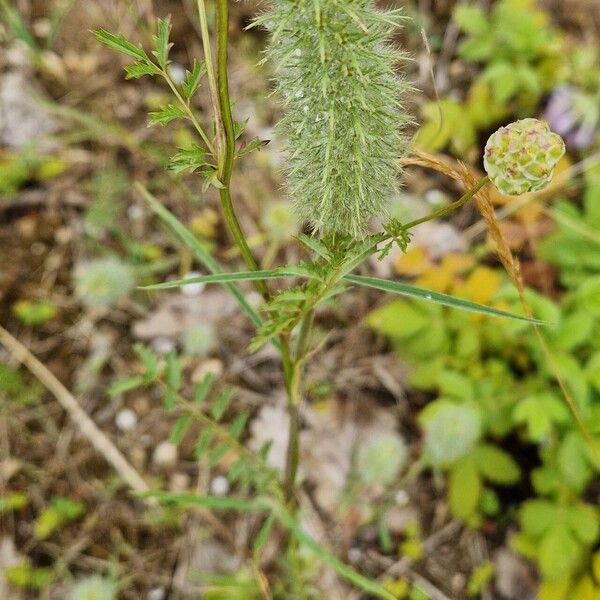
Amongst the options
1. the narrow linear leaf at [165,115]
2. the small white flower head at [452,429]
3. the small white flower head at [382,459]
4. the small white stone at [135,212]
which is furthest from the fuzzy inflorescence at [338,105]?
the small white stone at [135,212]

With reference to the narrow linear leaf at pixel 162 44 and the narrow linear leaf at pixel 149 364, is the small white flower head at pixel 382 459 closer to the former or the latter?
the narrow linear leaf at pixel 149 364

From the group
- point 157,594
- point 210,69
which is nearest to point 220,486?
point 157,594

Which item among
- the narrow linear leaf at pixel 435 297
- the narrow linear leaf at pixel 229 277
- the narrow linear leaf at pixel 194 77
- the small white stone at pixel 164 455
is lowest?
the small white stone at pixel 164 455

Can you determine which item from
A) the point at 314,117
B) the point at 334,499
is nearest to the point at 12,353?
the point at 334,499

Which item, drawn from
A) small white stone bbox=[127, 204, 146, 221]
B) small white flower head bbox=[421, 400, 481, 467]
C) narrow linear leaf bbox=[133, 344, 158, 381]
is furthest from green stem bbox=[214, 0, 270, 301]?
small white stone bbox=[127, 204, 146, 221]

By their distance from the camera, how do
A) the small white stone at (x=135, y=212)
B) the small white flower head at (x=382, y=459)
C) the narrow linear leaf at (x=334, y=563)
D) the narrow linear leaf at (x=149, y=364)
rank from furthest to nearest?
the small white stone at (x=135, y=212)
the small white flower head at (x=382, y=459)
the narrow linear leaf at (x=149, y=364)
the narrow linear leaf at (x=334, y=563)

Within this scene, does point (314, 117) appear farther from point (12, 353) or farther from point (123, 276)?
point (12, 353)

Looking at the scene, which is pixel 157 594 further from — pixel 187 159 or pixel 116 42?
pixel 116 42

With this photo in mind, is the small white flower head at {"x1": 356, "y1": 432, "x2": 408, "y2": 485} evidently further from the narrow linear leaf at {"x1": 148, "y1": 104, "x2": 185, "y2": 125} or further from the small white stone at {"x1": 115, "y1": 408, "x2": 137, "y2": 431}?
the narrow linear leaf at {"x1": 148, "y1": 104, "x2": 185, "y2": 125}
